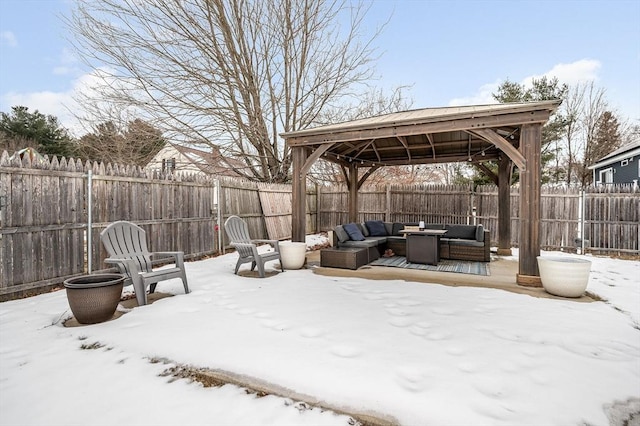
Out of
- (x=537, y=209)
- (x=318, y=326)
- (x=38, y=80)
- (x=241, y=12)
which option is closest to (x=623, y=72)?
(x=537, y=209)

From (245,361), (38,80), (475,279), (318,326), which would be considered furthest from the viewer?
(38,80)

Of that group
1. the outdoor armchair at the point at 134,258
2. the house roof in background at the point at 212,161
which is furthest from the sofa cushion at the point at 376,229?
the house roof in background at the point at 212,161

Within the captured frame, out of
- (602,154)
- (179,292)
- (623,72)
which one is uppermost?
(623,72)

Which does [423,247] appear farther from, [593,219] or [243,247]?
[593,219]

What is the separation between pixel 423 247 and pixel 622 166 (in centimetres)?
1126

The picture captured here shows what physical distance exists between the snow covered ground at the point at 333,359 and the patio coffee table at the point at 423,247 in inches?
85.8

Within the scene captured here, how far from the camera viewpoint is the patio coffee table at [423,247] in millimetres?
6289

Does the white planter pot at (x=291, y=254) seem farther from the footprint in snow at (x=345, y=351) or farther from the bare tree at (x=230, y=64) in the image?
the bare tree at (x=230, y=64)

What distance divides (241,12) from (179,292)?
8.73 m

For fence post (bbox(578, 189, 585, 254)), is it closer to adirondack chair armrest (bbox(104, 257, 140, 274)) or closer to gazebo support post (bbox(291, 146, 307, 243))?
gazebo support post (bbox(291, 146, 307, 243))

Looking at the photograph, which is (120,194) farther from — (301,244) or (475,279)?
(475,279)

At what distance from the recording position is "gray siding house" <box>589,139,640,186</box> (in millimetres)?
10988

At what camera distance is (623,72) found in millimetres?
12945

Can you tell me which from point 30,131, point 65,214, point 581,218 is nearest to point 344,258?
point 65,214
